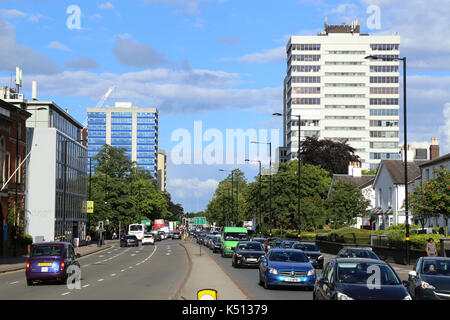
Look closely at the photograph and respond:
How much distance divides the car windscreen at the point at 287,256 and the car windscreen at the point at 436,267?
23.7ft

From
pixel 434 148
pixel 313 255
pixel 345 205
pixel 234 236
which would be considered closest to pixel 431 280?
pixel 313 255

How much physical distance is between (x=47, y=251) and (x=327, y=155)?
9827cm

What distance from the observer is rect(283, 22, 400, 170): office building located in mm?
156125

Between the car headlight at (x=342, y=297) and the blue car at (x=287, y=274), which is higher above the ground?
the car headlight at (x=342, y=297)

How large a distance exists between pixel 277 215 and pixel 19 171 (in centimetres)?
3758

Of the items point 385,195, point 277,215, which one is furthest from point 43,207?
point 385,195

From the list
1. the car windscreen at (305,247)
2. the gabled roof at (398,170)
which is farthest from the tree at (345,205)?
the car windscreen at (305,247)

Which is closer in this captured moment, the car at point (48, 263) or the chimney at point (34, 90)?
the car at point (48, 263)

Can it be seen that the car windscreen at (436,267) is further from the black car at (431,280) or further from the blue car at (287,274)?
the blue car at (287,274)

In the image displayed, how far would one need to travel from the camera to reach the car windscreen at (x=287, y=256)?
965 inches

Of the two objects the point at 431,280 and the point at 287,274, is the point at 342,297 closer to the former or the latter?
the point at 431,280

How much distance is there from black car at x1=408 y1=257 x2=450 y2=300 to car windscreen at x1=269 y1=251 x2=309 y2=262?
22.1 feet

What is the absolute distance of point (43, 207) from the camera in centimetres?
7450

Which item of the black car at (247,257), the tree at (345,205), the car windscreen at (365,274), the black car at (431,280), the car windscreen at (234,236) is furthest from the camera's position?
the tree at (345,205)
